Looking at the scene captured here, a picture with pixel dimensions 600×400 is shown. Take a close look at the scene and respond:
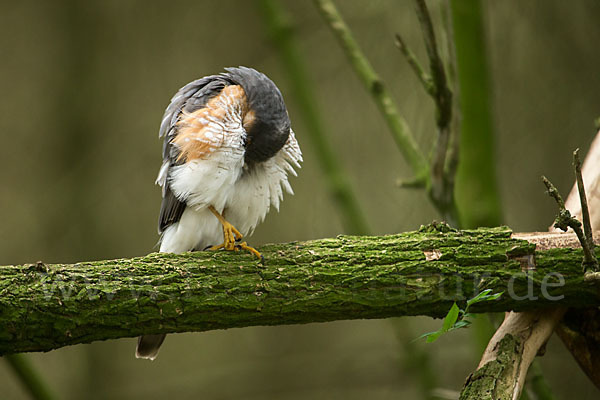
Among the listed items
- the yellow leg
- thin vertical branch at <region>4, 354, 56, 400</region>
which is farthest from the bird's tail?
the yellow leg

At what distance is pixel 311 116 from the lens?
3275 millimetres

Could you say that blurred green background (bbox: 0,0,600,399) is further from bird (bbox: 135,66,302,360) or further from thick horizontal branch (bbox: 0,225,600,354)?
thick horizontal branch (bbox: 0,225,600,354)

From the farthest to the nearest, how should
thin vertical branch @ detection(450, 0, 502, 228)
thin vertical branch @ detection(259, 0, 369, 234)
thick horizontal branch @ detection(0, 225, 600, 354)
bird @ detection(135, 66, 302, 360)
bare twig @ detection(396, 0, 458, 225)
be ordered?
thin vertical branch @ detection(259, 0, 369, 234), thin vertical branch @ detection(450, 0, 502, 228), bird @ detection(135, 66, 302, 360), bare twig @ detection(396, 0, 458, 225), thick horizontal branch @ detection(0, 225, 600, 354)

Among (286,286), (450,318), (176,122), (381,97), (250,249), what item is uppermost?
(176,122)

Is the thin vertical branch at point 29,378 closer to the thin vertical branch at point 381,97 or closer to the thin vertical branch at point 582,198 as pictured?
the thin vertical branch at point 381,97

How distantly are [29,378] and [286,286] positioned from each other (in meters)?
1.02

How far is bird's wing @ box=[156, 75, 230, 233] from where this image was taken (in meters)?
2.38

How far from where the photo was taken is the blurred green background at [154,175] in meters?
4.45

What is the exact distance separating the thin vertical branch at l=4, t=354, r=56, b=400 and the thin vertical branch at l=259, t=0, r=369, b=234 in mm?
1638

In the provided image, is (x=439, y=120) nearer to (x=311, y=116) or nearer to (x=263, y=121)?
(x=263, y=121)

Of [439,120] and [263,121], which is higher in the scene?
[263,121]

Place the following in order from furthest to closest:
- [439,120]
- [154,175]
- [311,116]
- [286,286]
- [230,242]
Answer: [154,175]
[311,116]
[439,120]
[230,242]
[286,286]

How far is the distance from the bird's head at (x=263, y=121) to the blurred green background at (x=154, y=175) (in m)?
1.68

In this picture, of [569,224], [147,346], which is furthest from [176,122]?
[569,224]
